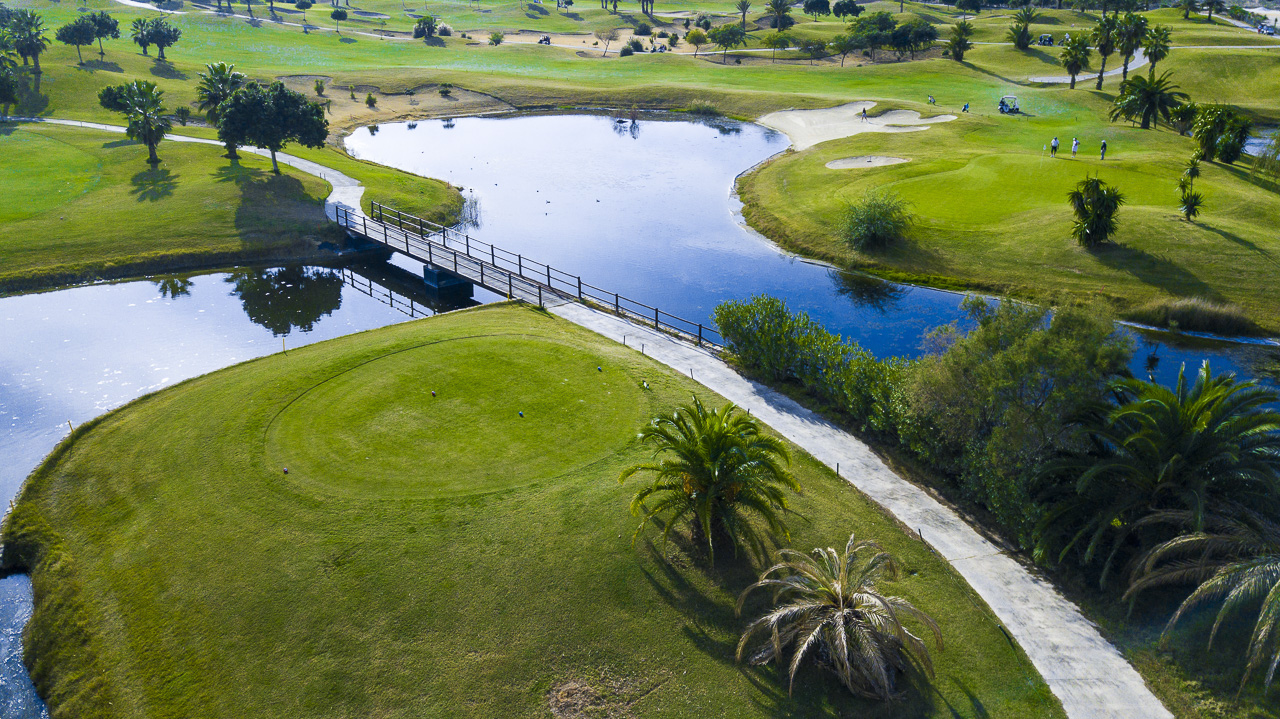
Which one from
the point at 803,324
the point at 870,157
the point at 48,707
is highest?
the point at 870,157

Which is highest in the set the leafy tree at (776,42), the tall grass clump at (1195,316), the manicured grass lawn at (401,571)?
the leafy tree at (776,42)

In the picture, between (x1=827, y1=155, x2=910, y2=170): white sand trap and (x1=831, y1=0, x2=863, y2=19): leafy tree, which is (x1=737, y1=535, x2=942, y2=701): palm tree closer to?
(x1=827, y1=155, x2=910, y2=170): white sand trap

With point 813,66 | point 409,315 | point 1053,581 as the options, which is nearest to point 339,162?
point 409,315

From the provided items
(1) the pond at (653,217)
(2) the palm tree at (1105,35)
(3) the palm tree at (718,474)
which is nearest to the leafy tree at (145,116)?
(1) the pond at (653,217)

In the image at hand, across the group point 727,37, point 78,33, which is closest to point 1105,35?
point 727,37

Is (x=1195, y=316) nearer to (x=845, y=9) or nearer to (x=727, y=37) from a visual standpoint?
(x=727, y=37)

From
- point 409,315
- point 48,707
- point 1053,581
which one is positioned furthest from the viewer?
point 409,315

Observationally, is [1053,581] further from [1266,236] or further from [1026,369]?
[1266,236]

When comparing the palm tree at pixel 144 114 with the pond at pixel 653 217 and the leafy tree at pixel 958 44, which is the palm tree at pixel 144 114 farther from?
the leafy tree at pixel 958 44
